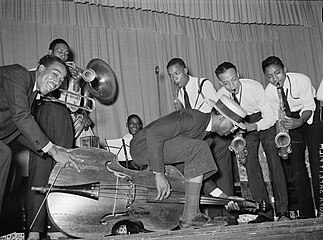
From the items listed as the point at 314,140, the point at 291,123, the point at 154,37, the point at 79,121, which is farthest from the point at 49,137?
the point at 154,37

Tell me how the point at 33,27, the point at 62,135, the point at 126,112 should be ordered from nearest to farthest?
1. the point at 62,135
2. the point at 33,27
3. the point at 126,112

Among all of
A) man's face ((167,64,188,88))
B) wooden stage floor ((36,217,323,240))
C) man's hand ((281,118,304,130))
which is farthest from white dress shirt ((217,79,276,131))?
wooden stage floor ((36,217,323,240))

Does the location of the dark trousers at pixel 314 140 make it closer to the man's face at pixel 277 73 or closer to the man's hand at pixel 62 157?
the man's face at pixel 277 73

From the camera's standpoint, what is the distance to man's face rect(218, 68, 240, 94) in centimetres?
444

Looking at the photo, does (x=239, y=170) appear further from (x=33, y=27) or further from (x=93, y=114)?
(x=33, y=27)

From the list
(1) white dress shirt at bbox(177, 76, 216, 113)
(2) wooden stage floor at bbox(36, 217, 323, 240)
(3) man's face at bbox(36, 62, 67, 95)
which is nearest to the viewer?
(2) wooden stage floor at bbox(36, 217, 323, 240)

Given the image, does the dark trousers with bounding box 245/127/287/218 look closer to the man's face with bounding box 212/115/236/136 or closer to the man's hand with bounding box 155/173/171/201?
the man's face with bounding box 212/115/236/136

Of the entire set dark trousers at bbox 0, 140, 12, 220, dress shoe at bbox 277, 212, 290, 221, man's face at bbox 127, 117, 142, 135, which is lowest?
dress shoe at bbox 277, 212, 290, 221

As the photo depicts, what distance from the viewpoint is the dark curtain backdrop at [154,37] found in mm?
6094

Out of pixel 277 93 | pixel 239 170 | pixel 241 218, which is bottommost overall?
pixel 241 218

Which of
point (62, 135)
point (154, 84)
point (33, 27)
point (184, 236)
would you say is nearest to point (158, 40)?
point (154, 84)

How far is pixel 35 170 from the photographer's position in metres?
3.56

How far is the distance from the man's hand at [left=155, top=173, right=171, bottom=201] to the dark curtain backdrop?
2692mm

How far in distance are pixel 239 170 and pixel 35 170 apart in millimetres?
2542
